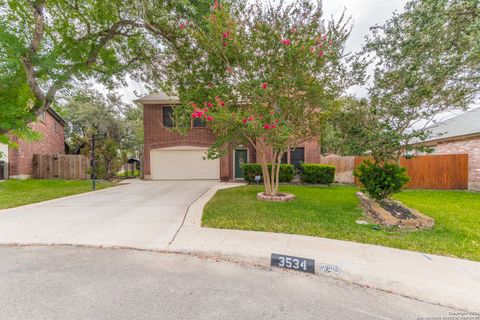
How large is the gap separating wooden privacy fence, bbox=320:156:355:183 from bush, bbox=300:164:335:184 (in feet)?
4.15

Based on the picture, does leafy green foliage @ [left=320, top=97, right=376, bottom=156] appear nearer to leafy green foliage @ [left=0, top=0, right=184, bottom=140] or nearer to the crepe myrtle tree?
the crepe myrtle tree

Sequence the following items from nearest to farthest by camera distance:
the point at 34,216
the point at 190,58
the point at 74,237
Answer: the point at 74,237
the point at 34,216
the point at 190,58

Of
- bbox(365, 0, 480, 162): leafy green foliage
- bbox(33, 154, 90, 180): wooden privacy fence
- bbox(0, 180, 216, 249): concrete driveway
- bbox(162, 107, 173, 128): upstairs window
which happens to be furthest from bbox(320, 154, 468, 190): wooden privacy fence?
bbox(33, 154, 90, 180): wooden privacy fence

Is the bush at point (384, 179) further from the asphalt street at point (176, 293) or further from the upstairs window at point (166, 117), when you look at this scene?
the upstairs window at point (166, 117)

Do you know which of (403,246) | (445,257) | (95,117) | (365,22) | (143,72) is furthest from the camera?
(95,117)

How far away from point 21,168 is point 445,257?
782 inches

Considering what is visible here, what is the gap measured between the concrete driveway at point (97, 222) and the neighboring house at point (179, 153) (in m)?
6.77

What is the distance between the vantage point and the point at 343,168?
40.9 feet

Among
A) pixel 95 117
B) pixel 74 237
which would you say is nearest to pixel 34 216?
pixel 74 237

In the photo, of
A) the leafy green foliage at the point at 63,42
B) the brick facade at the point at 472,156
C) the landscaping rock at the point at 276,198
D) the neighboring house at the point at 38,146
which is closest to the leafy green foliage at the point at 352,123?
the landscaping rock at the point at 276,198

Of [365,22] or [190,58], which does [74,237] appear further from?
[365,22]

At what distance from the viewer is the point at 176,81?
332 inches

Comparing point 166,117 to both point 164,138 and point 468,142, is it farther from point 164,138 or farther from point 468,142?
point 468,142

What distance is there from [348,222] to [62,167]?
17.9 metres
